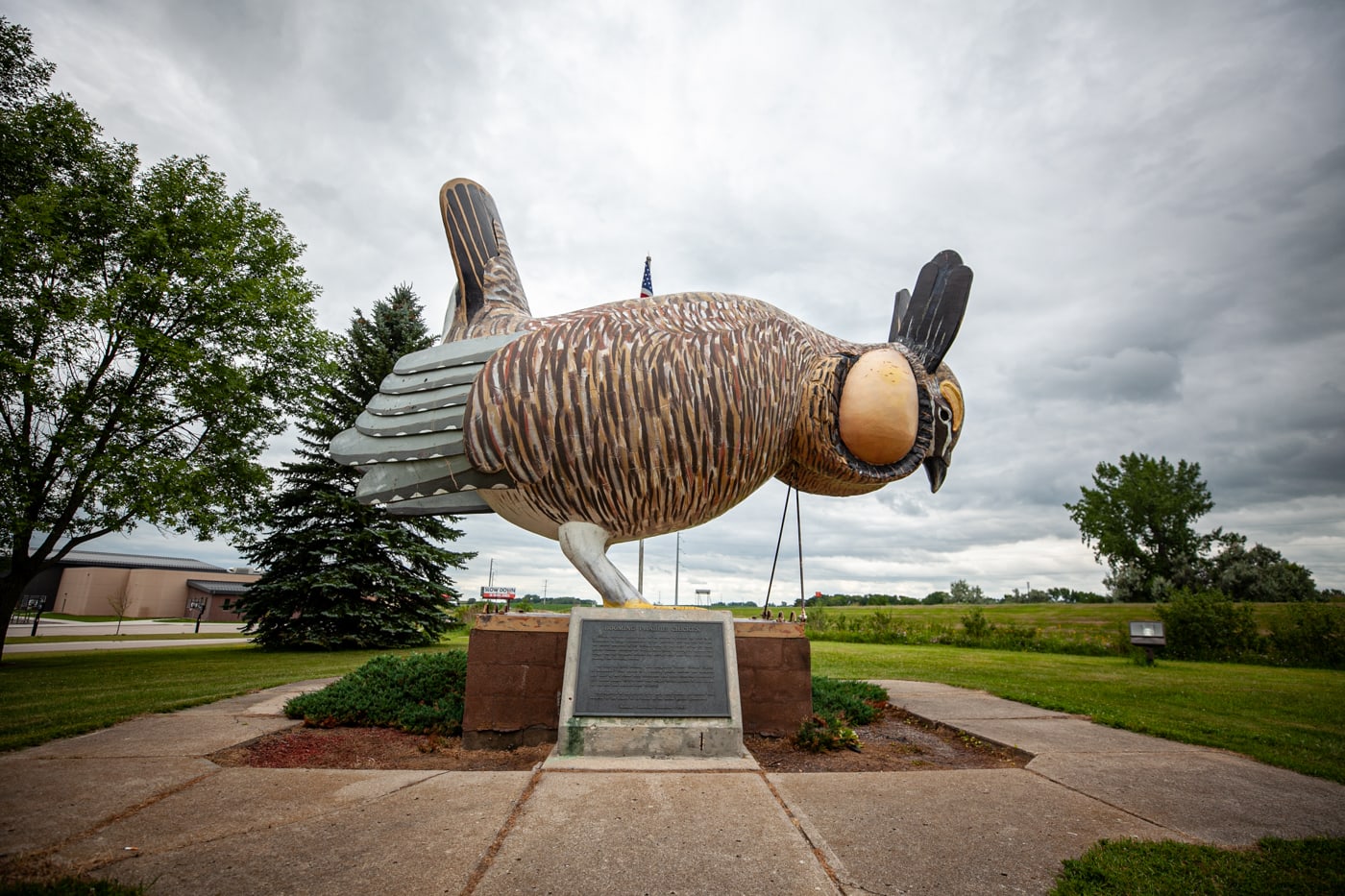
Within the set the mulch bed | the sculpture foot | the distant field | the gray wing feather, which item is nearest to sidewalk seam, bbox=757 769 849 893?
the mulch bed

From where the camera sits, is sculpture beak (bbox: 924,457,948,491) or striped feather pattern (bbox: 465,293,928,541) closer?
striped feather pattern (bbox: 465,293,928,541)

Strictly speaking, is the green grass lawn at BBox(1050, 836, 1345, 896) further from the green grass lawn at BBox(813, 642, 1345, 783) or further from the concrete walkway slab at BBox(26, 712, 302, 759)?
the concrete walkway slab at BBox(26, 712, 302, 759)

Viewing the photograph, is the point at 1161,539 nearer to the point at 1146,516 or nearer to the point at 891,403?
the point at 1146,516

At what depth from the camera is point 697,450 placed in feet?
16.4

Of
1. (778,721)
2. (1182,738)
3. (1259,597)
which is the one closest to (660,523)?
(778,721)

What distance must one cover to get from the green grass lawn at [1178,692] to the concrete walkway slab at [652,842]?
435 cm

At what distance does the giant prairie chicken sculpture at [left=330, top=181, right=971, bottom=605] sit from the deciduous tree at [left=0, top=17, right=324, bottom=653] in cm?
858

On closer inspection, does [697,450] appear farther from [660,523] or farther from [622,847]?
[622,847]

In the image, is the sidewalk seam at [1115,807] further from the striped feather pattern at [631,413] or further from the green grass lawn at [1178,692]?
the striped feather pattern at [631,413]

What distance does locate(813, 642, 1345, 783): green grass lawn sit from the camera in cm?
555

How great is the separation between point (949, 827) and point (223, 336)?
14.7 meters

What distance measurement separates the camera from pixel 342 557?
50.2 ft

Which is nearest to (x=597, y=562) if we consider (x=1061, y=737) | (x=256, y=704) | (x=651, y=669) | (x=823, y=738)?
(x=651, y=669)

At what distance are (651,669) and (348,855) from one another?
2.42 m
